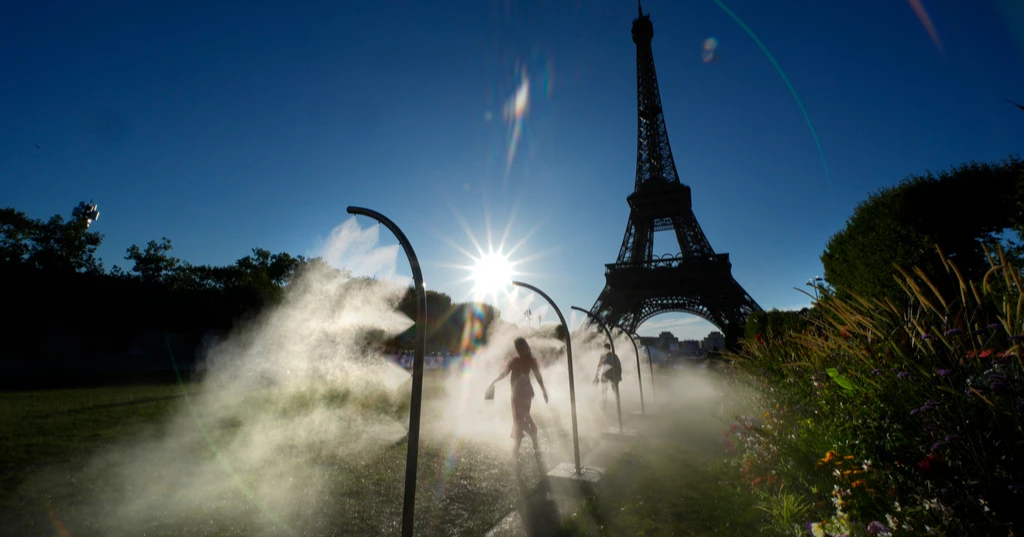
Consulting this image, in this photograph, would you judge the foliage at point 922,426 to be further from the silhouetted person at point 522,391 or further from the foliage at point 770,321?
the foliage at point 770,321

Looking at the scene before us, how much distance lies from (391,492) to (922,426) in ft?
19.5

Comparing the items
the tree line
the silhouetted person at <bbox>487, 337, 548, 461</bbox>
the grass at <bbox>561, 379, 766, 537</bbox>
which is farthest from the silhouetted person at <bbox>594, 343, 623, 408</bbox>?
the tree line

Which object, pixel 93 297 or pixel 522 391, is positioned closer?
pixel 522 391

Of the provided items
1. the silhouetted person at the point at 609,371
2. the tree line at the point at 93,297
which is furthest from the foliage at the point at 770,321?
the tree line at the point at 93,297

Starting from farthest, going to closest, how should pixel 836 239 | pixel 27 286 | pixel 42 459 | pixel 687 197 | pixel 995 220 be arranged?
pixel 687 197, pixel 27 286, pixel 836 239, pixel 995 220, pixel 42 459

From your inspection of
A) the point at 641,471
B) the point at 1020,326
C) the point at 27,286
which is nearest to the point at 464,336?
the point at 27,286

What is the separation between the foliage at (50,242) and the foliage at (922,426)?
47105mm

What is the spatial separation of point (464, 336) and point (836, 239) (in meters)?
47.3

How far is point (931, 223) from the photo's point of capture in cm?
1256

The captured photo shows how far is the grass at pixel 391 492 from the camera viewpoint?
4777mm

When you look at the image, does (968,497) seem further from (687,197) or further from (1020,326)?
(687,197)

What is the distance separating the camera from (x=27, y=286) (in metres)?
27.0

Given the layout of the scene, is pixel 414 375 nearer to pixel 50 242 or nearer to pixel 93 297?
pixel 93 297

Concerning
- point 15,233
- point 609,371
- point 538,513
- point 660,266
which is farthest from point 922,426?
point 15,233
